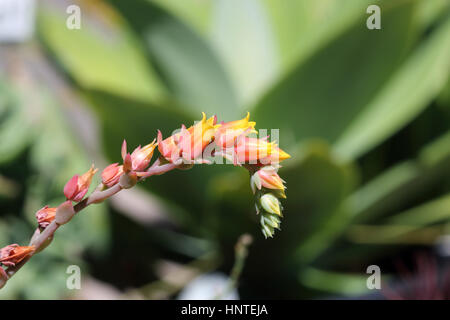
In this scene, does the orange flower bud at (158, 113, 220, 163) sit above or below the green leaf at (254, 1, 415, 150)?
below

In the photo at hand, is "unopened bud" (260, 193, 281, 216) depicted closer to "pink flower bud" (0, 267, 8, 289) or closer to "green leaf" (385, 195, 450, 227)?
"pink flower bud" (0, 267, 8, 289)

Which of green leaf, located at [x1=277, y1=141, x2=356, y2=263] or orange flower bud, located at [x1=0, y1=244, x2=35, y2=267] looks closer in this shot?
orange flower bud, located at [x1=0, y1=244, x2=35, y2=267]

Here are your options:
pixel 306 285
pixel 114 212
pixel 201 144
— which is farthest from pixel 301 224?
pixel 201 144

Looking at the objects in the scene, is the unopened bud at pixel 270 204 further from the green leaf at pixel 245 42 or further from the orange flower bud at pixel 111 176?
the green leaf at pixel 245 42

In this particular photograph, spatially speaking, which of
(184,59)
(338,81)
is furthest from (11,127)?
(338,81)

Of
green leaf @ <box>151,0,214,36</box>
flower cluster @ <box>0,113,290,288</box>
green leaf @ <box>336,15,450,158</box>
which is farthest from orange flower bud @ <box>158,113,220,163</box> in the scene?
green leaf @ <box>151,0,214,36</box>

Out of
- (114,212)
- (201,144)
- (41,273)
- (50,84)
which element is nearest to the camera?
(201,144)

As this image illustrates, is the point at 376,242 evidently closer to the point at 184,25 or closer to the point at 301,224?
the point at 301,224
